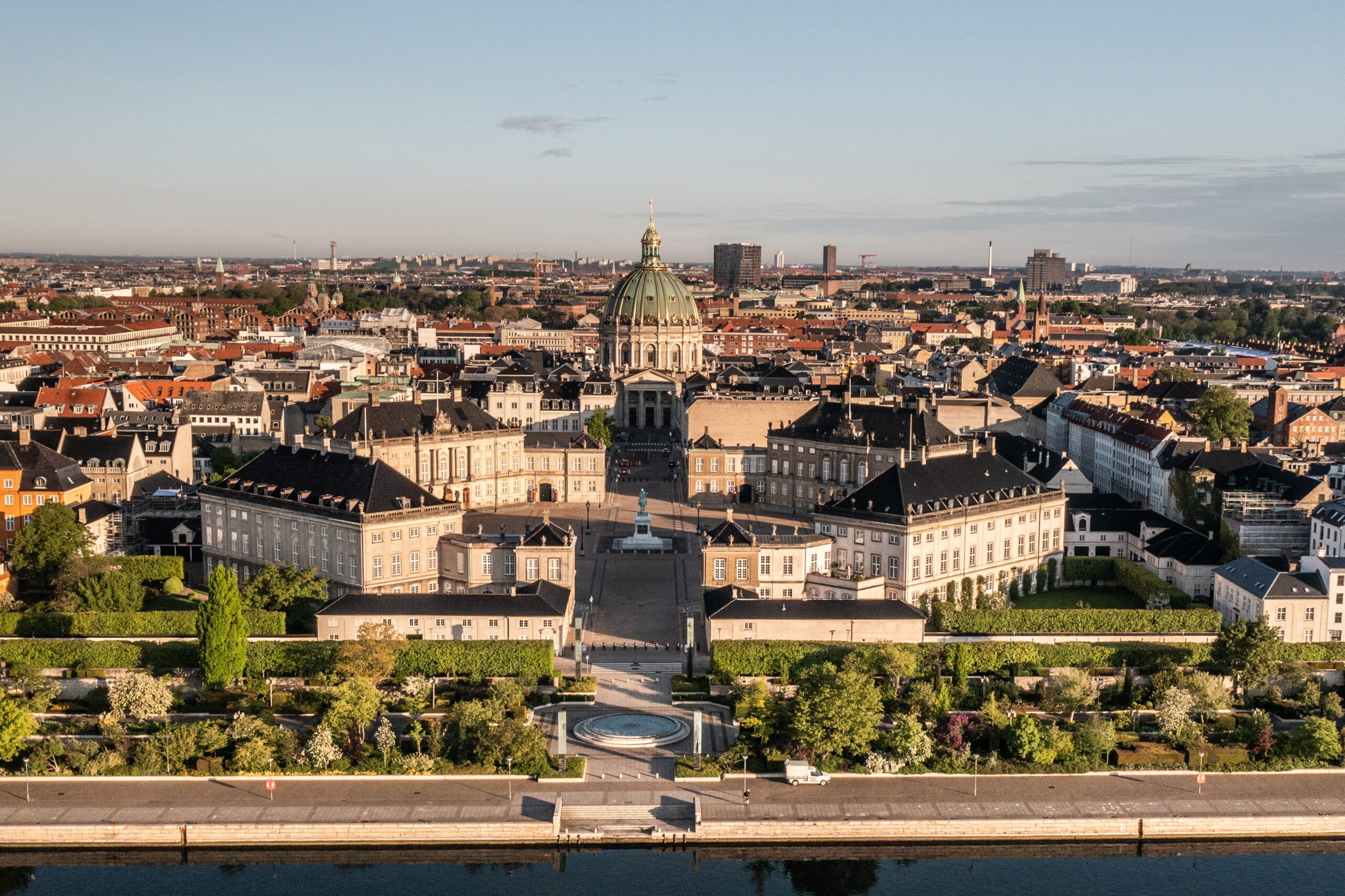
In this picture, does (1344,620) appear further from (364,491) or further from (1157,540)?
(364,491)

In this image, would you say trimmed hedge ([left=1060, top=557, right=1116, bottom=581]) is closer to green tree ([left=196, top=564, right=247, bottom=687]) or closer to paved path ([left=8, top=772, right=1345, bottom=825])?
paved path ([left=8, top=772, right=1345, bottom=825])

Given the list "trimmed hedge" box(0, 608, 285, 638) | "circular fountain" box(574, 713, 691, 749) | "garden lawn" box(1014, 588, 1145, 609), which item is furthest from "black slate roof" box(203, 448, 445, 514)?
"garden lawn" box(1014, 588, 1145, 609)

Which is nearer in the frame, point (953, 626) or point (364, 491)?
point (953, 626)

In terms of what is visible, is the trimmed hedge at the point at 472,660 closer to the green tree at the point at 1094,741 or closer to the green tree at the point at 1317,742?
the green tree at the point at 1094,741

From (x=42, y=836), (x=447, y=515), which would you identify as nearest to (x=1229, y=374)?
(x=447, y=515)

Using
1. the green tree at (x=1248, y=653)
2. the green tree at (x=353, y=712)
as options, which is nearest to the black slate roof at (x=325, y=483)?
the green tree at (x=353, y=712)
